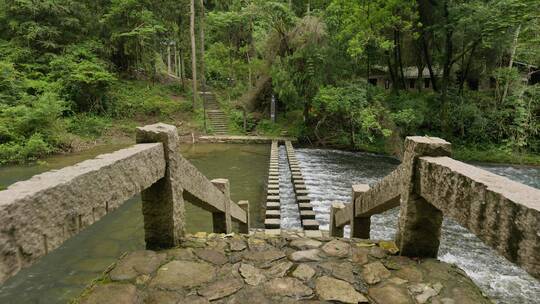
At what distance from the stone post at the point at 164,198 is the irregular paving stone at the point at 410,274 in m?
1.75

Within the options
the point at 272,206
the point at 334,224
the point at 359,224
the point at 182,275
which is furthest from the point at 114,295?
the point at 272,206

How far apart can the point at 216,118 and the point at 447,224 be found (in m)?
16.8

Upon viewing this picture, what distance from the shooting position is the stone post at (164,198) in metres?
2.31

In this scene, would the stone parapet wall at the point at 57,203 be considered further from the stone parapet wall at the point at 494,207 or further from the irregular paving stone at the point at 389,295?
the stone parapet wall at the point at 494,207

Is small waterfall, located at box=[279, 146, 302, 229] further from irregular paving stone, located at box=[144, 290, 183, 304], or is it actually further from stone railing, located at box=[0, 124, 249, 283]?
irregular paving stone, located at box=[144, 290, 183, 304]

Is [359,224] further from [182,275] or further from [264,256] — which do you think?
[182,275]

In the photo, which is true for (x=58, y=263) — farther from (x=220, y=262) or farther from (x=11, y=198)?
(x=11, y=198)

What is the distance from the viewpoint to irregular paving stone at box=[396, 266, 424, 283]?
2.08 metres

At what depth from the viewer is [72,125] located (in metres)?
16.7

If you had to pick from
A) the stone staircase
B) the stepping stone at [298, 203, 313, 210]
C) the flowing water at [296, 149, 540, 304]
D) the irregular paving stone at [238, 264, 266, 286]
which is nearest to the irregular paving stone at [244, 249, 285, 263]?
the irregular paving stone at [238, 264, 266, 286]

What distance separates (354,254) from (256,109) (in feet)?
66.7

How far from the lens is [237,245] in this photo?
271 cm

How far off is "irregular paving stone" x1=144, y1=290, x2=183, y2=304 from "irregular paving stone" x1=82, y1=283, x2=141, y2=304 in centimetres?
6

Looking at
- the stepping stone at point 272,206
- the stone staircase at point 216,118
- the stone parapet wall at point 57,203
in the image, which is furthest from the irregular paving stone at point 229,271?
the stone staircase at point 216,118
